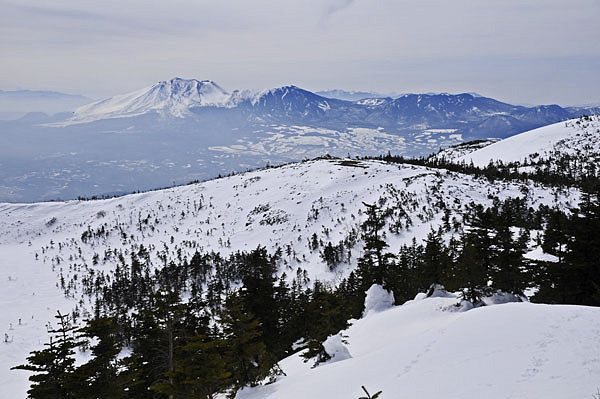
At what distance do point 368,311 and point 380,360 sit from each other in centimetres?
2428

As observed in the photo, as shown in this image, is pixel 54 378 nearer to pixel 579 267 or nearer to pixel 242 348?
pixel 242 348

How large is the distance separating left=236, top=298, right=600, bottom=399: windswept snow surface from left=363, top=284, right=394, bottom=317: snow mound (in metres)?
21.2

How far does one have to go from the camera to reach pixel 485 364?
54.3 ft

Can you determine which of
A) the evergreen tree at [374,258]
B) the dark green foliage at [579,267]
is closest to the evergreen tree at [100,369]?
the evergreen tree at [374,258]

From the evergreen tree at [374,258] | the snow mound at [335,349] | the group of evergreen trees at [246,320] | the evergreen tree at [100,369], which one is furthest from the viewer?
the evergreen tree at [374,258]

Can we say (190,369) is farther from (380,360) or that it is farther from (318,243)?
(318,243)

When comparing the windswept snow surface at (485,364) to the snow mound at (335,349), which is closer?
the windswept snow surface at (485,364)

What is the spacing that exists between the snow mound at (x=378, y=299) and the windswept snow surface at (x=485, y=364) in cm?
2118

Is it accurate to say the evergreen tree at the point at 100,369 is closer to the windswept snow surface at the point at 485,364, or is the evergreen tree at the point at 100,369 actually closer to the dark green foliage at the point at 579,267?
the windswept snow surface at the point at 485,364

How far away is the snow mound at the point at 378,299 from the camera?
45000 mm

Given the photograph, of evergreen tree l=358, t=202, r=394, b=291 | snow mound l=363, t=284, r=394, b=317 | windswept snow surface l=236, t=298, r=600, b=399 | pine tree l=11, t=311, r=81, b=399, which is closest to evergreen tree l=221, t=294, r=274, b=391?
windswept snow surface l=236, t=298, r=600, b=399

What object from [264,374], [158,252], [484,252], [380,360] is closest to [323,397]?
[380,360]

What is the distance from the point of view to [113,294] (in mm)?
146625

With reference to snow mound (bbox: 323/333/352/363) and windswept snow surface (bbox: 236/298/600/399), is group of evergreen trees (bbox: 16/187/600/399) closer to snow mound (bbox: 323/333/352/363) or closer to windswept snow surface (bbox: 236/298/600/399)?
snow mound (bbox: 323/333/352/363)
